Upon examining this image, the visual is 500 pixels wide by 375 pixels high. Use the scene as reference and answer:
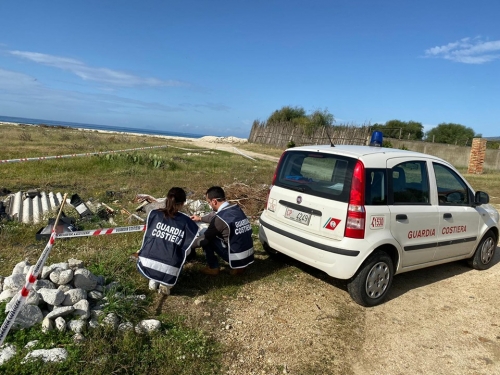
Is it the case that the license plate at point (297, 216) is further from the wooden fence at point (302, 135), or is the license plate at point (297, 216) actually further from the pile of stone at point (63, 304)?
the wooden fence at point (302, 135)

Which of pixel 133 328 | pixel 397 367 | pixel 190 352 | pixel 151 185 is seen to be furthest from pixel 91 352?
pixel 151 185

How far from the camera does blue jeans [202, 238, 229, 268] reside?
15.7 ft

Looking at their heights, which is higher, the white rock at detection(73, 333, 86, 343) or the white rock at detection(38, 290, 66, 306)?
the white rock at detection(38, 290, 66, 306)

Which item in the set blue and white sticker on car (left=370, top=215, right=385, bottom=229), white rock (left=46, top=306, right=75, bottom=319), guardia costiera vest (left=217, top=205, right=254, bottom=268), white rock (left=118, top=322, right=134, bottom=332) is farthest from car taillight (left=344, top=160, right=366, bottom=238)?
white rock (left=46, top=306, right=75, bottom=319)

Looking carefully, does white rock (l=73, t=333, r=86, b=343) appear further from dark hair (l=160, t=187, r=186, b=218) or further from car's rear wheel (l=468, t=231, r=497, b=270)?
car's rear wheel (l=468, t=231, r=497, b=270)

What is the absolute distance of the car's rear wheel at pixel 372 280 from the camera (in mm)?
4340

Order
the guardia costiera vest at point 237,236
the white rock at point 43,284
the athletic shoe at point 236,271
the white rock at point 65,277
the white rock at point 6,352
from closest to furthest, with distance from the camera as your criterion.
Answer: the white rock at point 6,352
the white rock at point 43,284
the white rock at point 65,277
the guardia costiera vest at point 237,236
the athletic shoe at point 236,271

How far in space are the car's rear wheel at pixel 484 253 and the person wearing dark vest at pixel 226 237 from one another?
3579 mm

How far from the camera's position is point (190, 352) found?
3260mm

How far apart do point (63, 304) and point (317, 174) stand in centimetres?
308

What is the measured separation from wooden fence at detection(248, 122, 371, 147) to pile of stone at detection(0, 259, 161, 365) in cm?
2113

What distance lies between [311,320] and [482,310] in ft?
7.44

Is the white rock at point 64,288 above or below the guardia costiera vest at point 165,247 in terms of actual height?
below

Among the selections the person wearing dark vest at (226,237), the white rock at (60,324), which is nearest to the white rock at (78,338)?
the white rock at (60,324)
